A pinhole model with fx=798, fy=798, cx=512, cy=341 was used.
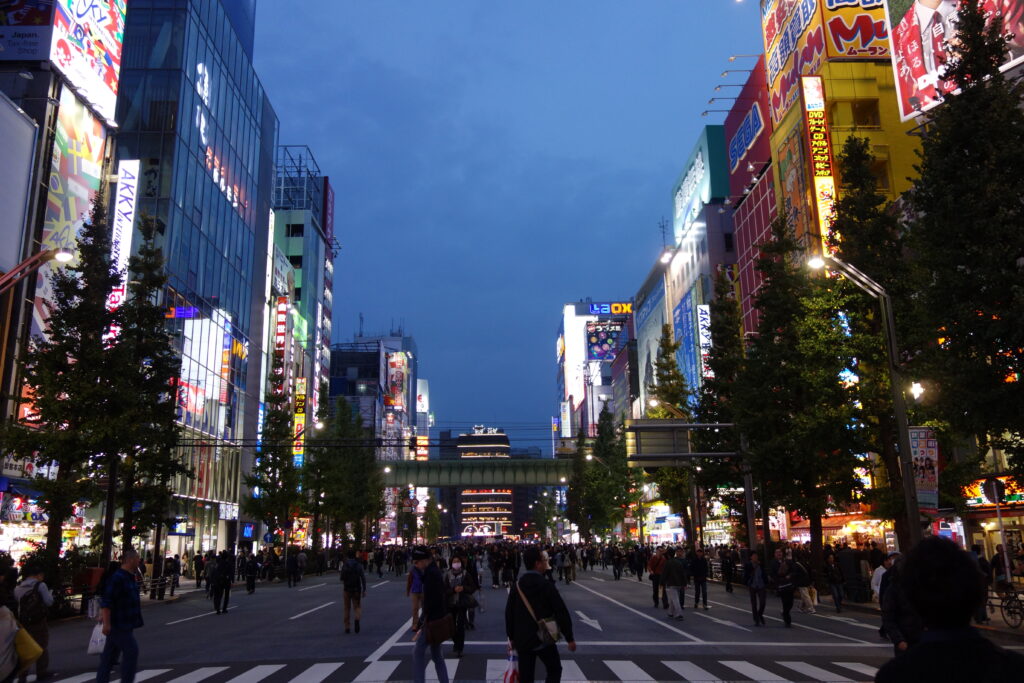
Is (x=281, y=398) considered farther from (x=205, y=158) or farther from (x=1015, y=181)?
(x=1015, y=181)

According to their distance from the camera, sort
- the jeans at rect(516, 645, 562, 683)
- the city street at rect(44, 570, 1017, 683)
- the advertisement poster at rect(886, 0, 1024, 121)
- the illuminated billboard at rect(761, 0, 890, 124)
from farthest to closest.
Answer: the illuminated billboard at rect(761, 0, 890, 124) < the advertisement poster at rect(886, 0, 1024, 121) < the city street at rect(44, 570, 1017, 683) < the jeans at rect(516, 645, 562, 683)

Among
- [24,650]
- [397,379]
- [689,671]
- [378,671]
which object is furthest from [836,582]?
[397,379]

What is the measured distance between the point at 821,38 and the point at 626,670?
44.8 m

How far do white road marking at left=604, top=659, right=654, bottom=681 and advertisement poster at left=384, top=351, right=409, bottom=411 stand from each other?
439 feet

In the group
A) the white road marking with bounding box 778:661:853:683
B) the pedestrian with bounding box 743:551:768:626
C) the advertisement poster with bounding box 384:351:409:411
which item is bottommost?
the white road marking with bounding box 778:661:853:683

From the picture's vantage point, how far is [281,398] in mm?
45875

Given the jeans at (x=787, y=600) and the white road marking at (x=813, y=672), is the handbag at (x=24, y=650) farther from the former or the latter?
the jeans at (x=787, y=600)

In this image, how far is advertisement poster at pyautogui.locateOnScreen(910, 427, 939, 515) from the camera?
16578 millimetres

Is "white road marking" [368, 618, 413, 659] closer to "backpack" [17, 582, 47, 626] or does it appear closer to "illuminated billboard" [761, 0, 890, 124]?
"backpack" [17, 582, 47, 626]

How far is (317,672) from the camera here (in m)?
11.6

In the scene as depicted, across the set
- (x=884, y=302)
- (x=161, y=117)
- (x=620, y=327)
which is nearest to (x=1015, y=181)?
(x=884, y=302)

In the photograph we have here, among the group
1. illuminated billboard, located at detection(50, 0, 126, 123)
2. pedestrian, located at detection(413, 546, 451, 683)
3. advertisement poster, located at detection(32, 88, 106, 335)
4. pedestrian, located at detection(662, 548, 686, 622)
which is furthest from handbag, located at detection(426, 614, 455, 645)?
illuminated billboard, located at detection(50, 0, 126, 123)

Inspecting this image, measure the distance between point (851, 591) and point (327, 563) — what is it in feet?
132

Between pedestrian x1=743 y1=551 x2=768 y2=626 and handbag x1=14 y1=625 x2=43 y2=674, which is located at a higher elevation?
handbag x1=14 y1=625 x2=43 y2=674
